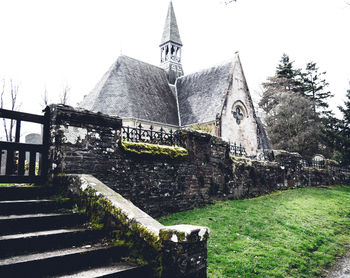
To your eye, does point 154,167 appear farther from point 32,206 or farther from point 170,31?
point 170,31

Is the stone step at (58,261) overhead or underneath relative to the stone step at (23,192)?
underneath

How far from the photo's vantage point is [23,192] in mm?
4762

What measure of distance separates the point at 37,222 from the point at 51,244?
1.84 feet

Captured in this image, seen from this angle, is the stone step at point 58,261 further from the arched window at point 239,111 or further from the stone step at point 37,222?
the arched window at point 239,111

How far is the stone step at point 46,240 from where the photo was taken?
10.9ft

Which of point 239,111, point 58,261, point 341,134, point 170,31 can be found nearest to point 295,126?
point 341,134

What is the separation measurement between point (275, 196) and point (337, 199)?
2903 mm

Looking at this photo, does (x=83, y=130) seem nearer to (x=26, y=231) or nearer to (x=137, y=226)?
(x=26, y=231)

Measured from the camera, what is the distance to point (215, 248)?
5.61 metres

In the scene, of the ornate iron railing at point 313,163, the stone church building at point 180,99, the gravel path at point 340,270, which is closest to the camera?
the gravel path at point 340,270

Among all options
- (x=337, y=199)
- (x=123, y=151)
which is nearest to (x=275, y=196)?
(x=337, y=199)

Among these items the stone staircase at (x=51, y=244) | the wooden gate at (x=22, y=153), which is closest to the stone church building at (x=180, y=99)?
the wooden gate at (x=22, y=153)

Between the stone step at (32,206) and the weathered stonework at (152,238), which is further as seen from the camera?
the stone step at (32,206)

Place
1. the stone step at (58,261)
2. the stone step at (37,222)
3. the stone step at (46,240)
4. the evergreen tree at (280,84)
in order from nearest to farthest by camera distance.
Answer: the stone step at (58,261), the stone step at (46,240), the stone step at (37,222), the evergreen tree at (280,84)
